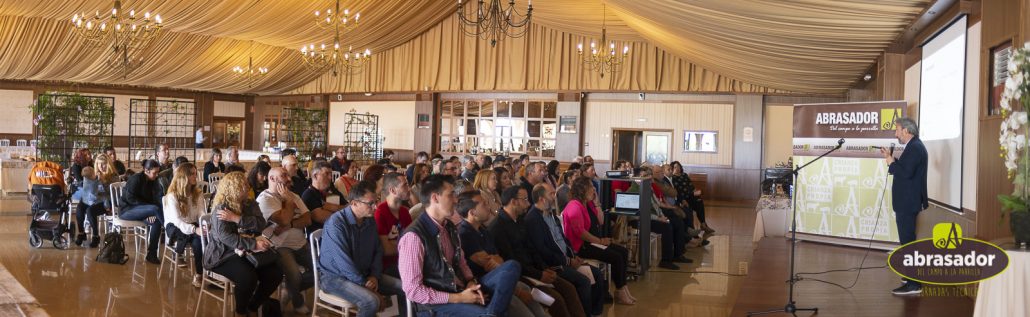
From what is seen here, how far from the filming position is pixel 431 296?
371cm

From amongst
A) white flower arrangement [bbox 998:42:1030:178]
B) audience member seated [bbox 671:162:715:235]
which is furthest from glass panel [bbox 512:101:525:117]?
white flower arrangement [bbox 998:42:1030:178]

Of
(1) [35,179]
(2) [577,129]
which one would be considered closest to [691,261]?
(1) [35,179]

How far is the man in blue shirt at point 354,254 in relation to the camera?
4.07 metres

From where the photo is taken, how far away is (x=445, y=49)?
20031mm

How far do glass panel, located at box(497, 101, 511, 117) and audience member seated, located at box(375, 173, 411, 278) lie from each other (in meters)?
14.8

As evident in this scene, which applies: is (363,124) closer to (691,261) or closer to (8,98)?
(8,98)

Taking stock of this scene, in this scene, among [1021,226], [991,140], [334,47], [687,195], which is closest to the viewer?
[1021,226]

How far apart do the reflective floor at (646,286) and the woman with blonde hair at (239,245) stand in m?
0.59

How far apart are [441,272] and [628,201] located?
3860 millimetres

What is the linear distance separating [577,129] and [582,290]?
534 inches

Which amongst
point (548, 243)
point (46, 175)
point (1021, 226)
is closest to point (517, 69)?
point (46, 175)

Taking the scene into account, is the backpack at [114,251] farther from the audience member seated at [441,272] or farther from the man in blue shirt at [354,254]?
the audience member seated at [441,272]

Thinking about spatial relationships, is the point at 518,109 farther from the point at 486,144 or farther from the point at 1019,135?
the point at 1019,135

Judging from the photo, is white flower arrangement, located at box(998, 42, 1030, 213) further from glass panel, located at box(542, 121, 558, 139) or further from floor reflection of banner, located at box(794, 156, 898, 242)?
glass panel, located at box(542, 121, 558, 139)
